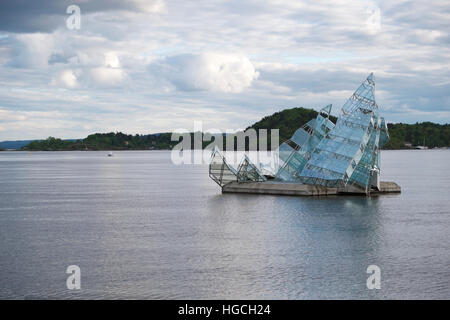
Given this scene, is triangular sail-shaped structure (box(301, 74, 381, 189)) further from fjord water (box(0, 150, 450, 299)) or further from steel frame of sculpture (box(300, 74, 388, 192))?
fjord water (box(0, 150, 450, 299))

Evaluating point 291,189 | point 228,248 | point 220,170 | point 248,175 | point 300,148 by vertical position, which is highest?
point 300,148

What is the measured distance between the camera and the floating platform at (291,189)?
285ft

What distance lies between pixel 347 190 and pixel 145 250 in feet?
150

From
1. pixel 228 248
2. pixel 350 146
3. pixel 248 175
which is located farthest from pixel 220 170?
pixel 228 248

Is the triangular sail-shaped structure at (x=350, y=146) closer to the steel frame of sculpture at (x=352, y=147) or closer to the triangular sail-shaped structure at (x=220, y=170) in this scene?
the steel frame of sculpture at (x=352, y=147)

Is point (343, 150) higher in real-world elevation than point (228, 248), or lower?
higher

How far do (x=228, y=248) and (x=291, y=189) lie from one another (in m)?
39.8

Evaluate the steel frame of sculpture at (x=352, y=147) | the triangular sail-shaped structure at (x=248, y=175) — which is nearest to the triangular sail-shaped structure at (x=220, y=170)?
the triangular sail-shaped structure at (x=248, y=175)

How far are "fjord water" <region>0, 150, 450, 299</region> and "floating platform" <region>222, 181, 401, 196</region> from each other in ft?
6.74

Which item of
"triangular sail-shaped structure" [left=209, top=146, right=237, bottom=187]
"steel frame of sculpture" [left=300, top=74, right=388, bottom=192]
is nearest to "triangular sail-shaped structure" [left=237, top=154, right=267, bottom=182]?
"triangular sail-shaped structure" [left=209, top=146, right=237, bottom=187]

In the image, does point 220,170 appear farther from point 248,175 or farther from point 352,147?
point 352,147

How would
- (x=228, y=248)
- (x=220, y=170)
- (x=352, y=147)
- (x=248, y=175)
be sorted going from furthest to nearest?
(x=220, y=170)
(x=248, y=175)
(x=352, y=147)
(x=228, y=248)

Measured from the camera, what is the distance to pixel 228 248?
161 feet
